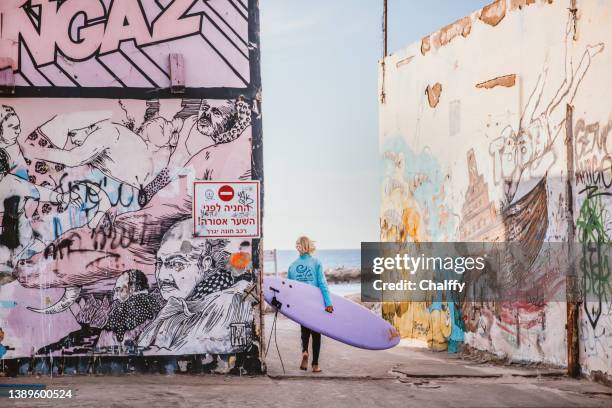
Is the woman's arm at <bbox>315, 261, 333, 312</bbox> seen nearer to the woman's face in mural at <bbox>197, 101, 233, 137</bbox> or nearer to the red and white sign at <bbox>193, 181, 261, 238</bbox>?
the red and white sign at <bbox>193, 181, 261, 238</bbox>

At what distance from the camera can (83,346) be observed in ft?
34.1

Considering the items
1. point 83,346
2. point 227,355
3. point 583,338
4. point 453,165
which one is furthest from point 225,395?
point 453,165

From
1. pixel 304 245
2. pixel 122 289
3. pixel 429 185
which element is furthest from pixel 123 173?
pixel 429 185

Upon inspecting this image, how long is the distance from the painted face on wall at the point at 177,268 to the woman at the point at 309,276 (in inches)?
56.3

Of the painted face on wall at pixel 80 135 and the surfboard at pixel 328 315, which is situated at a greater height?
the painted face on wall at pixel 80 135

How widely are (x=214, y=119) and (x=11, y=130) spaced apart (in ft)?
7.28

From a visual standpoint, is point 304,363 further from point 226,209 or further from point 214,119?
point 214,119

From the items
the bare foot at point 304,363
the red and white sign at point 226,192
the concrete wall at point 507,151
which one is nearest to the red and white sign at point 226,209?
the red and white sign at point 226,192

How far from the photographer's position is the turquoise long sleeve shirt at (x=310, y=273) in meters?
11.4

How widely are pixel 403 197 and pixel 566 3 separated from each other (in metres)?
6.43

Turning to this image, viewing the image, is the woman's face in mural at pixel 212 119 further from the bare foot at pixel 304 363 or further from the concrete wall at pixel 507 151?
the concrete wall at pixel 507 151

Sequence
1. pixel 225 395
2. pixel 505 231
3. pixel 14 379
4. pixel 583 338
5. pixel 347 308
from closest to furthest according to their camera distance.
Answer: pixel 225 395
pixel 14 379
pixel 583 338
pixel 347 308
pixel 505 231

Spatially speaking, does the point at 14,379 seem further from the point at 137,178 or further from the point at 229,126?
the point at 229,126

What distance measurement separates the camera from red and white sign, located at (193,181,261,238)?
10.6m
